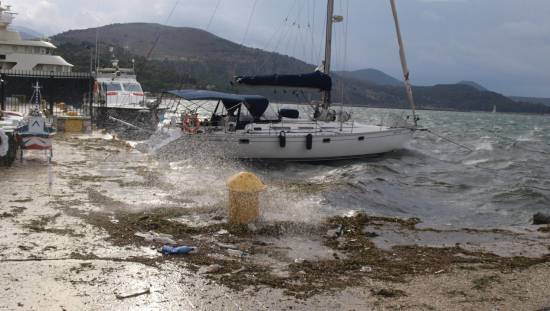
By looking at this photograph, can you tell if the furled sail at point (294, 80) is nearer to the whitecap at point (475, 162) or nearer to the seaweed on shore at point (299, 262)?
the whitecap at point (475, 162)

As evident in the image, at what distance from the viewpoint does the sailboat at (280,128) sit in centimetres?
1995

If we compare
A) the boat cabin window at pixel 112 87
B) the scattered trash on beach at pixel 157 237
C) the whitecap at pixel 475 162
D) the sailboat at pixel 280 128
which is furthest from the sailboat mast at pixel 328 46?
the scattered trash on beach at pixel 157 237

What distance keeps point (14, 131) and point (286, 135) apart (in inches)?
381

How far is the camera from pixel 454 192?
17.7 meters

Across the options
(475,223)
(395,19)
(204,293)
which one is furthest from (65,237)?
(395,19)

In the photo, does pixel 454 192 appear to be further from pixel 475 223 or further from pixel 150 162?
pixel 150 162

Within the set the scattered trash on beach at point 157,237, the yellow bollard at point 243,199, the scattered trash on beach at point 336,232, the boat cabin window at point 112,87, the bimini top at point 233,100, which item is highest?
the boat cabin window at point 112,87

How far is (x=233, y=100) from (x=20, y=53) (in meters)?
27.0

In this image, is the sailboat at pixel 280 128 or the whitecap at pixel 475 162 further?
the whitecap at pixel 475 162

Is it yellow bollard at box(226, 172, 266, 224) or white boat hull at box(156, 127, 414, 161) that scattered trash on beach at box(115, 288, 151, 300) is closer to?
Answer: yellow bollard at box(226, 172, 266, 224)

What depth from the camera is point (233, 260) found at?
25.3 feet

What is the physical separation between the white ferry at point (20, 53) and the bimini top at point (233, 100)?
24073 mm

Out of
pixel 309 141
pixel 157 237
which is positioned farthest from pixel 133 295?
pixel 309 141

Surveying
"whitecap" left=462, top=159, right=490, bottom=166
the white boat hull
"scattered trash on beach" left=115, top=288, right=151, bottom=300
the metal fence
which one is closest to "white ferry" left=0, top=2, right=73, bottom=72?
the metal fence
